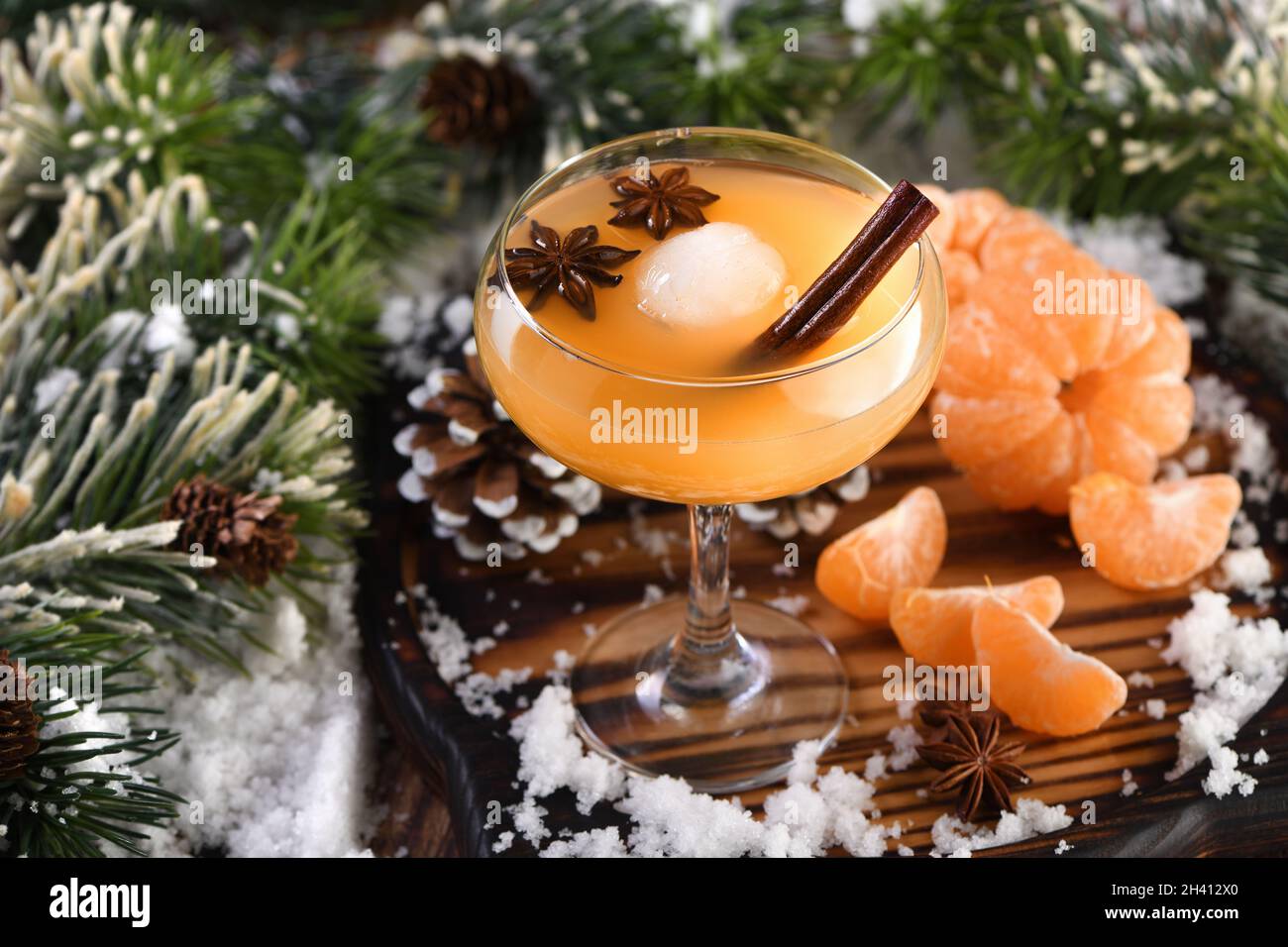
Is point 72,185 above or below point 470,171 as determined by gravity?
below

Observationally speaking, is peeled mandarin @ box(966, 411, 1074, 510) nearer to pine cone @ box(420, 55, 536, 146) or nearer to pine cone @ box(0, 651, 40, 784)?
pine cone @ box(420, 55, 536, 146)

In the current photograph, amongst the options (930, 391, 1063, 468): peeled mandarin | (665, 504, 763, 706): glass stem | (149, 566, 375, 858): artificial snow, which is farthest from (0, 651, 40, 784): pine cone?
(930, 391, 1063, 468): peeled mandarin

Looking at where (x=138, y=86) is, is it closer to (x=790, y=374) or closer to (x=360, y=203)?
(x=360, y=203)

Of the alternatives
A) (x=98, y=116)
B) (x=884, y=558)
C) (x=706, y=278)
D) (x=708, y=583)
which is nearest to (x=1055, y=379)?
(x=884, y=558)

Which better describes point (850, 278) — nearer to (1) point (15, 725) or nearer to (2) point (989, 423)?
(2) point (989, 423)
